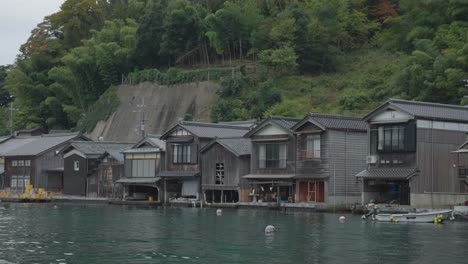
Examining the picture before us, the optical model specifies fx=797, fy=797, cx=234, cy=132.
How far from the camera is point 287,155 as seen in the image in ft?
184

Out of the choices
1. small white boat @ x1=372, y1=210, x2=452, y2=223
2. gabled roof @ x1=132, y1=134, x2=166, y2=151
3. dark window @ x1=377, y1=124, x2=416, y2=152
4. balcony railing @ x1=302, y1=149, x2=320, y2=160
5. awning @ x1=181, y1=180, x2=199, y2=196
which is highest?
gabled roof @ x1=132, y1=134, x2=166, y2=151

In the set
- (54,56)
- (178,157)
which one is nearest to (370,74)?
(178,157)

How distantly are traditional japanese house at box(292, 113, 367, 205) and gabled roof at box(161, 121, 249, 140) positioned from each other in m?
10.5

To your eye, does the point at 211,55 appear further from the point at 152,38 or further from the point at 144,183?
the point at 144,183

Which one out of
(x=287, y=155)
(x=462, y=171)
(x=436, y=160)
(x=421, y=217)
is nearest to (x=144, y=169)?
(x=287, y=155)

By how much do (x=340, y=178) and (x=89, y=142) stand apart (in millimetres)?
29402

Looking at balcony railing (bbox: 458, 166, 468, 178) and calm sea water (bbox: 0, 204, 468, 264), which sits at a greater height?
balcony railing (bbox: 458, 166, 468, 178)

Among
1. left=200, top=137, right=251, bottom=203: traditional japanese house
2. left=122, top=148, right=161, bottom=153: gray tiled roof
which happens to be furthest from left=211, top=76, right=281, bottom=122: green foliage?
left=200, top=137, right=251, bottom=203: traditional japanese house

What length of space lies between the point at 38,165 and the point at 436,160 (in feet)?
139

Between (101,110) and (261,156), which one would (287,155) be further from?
(101,110)

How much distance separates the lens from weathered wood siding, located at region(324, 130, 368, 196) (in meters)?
53.2

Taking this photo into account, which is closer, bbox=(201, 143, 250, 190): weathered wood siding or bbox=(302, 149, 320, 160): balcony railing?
bbox=(302, 149, 320, 160): balcony railing

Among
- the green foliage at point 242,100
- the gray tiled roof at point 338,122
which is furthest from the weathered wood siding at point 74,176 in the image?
the gray tiled roof at point 338,122

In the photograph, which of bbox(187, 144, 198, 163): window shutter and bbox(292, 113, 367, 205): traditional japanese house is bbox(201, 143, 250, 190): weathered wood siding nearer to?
bbox(187, 144, 198, 163): window shutter
